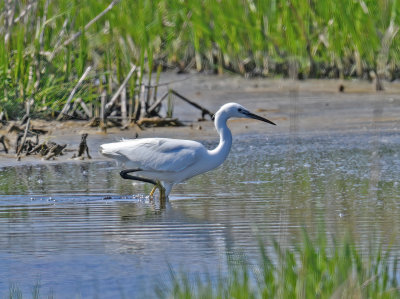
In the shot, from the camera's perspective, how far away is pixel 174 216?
5.98 m

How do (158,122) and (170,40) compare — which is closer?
(158,122)

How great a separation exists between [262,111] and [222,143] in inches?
200

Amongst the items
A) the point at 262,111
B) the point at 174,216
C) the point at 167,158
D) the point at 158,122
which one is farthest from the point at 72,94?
the point at 174,216

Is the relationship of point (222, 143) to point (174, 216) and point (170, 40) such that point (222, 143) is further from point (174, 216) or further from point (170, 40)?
point (170, 40)

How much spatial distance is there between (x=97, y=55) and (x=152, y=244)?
328 inches

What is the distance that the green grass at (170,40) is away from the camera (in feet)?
33.3

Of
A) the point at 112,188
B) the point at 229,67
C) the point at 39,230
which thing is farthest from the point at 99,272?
the point at 229,67

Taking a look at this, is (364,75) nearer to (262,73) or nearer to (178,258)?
(262,73)

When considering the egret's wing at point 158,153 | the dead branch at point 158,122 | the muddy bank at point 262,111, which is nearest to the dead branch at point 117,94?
the muddy bank at point 262,111

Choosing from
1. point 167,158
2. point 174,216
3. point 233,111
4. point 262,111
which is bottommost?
point 174,216

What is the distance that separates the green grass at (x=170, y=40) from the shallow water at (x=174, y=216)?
1.70 metres

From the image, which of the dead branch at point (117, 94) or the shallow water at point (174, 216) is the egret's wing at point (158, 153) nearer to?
the shallow water at point (174, 216)

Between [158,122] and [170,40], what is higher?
[170,40]

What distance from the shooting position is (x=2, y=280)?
4.34 meters
